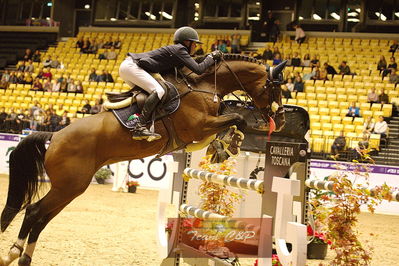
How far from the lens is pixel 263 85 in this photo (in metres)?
5.65

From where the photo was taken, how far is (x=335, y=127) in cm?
1521

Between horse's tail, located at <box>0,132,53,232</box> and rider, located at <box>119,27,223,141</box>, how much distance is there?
3.20ft

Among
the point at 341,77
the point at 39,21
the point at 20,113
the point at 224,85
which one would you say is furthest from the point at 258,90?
the point at 39,21

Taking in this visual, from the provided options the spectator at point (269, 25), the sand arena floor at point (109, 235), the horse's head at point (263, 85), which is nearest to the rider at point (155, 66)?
the horse's head at point (263, 85)

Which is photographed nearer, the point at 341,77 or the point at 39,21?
the point at 341,77

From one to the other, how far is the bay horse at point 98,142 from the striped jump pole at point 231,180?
397mm

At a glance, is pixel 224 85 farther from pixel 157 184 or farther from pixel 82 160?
pixel 157 184

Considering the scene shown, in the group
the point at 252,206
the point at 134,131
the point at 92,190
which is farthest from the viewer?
the point at 92,190

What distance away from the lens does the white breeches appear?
522 cm

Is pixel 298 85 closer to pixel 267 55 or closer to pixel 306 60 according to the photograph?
pixel 306 60

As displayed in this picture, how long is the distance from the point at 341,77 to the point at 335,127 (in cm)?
332

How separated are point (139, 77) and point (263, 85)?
49.4 inches

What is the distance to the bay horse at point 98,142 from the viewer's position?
518 cm

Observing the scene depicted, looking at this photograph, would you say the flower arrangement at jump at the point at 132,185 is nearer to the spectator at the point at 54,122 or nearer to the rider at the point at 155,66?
the spectator at the point at 54,122
